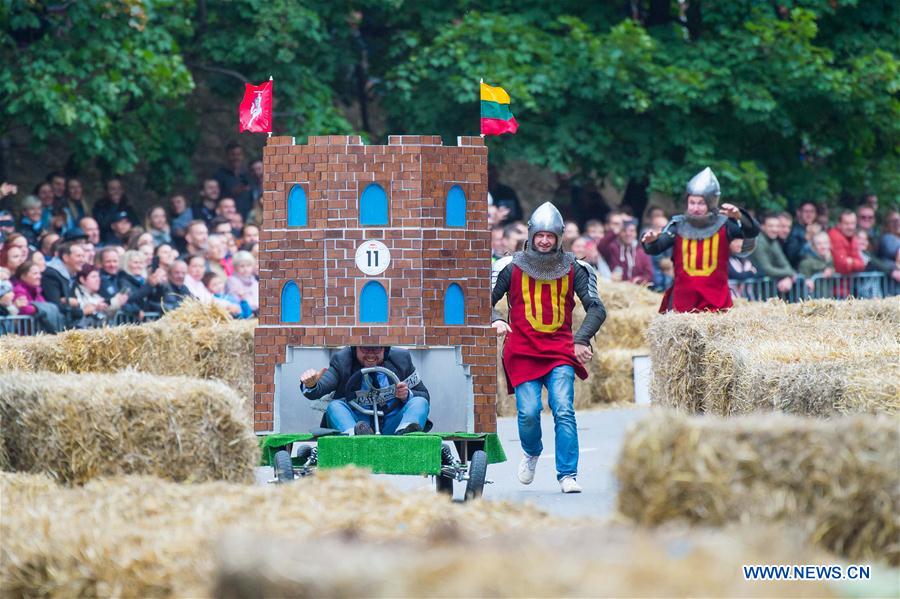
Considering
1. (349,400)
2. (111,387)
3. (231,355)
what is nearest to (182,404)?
(111,387)

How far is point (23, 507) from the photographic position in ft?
24.4

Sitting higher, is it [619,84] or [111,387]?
[619,84]

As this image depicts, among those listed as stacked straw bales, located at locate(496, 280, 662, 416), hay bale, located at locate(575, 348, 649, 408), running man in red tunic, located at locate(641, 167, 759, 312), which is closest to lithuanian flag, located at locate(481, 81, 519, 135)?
running man in red tunic, located at locate(641, 167, 759, 312)

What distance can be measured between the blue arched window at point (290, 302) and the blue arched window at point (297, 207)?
1.31ft

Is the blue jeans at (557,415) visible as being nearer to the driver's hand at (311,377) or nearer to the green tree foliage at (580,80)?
the driver's hand at (311,377)

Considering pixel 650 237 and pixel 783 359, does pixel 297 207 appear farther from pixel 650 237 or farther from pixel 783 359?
pixel 650 237

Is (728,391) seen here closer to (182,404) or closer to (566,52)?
(182,404)

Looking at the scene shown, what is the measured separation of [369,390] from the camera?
11.9 m

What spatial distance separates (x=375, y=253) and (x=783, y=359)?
2.76m

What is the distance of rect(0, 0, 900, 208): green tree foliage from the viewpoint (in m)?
23.6

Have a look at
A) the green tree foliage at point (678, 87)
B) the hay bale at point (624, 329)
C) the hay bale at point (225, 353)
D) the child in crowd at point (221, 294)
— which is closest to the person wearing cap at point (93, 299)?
the child in crowd at point (221, 294)

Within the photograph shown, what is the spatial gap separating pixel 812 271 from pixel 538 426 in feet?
36.2

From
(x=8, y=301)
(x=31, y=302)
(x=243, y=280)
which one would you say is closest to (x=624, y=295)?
(x=243, y=280)

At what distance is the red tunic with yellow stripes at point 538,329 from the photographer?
1270cm
